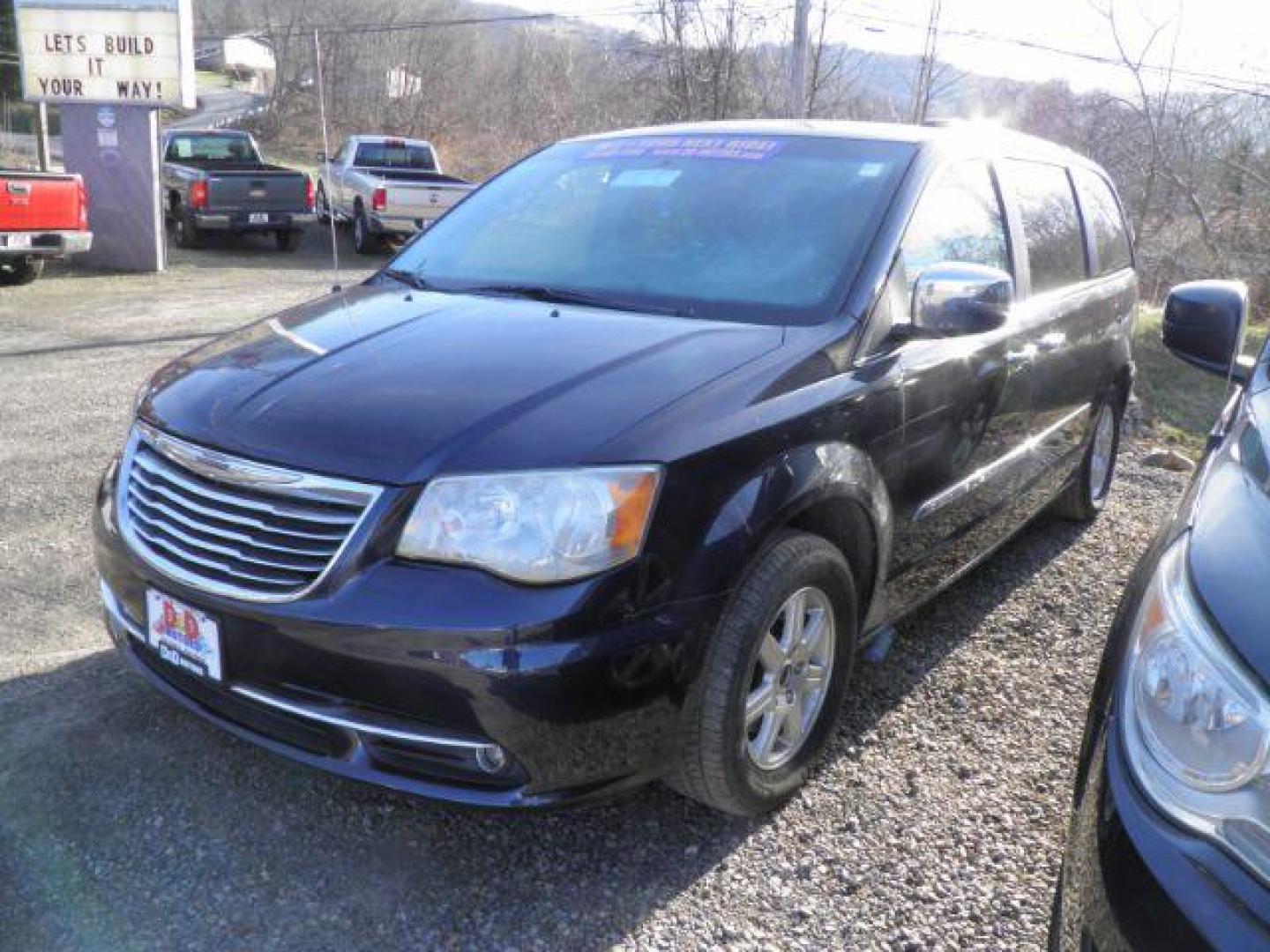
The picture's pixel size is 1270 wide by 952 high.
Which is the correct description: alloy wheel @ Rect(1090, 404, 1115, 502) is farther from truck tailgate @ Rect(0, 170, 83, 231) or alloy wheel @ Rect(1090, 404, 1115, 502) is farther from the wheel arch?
truck tailgate @ Rect(0, 170, 83, 231)

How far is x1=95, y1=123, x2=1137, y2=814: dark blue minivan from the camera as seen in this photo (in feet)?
7.20

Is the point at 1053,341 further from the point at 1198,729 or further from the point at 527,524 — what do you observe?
the point at 1198,729

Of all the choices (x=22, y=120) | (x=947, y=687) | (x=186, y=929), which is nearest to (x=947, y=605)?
(x=947, y=687)

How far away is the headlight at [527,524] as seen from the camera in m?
2.18

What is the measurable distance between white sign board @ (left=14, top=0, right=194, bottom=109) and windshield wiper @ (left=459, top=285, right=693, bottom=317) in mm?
11688

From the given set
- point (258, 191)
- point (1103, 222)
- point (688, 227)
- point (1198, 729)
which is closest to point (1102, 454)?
point (1103, 222)

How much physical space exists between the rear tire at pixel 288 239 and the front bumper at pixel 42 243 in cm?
468

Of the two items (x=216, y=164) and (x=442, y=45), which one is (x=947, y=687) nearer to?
(x=216, y=164)

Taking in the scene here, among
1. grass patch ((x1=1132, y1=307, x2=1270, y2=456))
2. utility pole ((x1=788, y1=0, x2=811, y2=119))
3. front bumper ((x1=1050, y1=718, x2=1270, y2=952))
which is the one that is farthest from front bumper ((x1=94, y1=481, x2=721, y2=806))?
utility pole ((x1=788, y1=0, x2=811, y2=119))

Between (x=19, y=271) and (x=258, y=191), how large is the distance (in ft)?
13.5

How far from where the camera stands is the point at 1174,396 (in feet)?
27.9

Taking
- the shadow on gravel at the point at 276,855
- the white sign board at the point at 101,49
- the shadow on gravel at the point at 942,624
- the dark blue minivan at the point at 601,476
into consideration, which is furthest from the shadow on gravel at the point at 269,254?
the shadow on gravel at the point at 276,855

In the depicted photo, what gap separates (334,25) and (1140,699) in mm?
52329

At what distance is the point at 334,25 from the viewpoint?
157 ft
